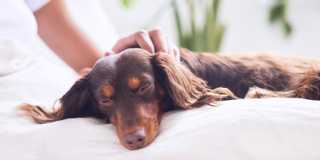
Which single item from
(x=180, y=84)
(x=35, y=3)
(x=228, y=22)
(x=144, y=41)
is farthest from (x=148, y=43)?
(x=228, y=22)

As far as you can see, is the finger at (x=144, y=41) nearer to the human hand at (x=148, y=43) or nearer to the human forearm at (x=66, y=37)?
the human hand at (x=148, y=43)

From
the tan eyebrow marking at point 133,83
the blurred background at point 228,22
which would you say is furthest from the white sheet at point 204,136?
the blurred background at point 228,22

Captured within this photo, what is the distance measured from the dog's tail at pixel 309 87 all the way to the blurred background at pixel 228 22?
47.9 inches

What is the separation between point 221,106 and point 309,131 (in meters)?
0.19

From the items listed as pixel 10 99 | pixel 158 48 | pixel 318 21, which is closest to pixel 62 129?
pixel 10 99

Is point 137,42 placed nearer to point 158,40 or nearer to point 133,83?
point 158,40

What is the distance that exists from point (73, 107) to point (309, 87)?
52 centimetres

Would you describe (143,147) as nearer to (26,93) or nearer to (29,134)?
(29,134)

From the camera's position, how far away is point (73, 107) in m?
1.10

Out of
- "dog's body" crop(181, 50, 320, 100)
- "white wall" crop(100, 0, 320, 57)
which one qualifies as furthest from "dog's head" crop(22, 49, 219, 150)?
"white wall" crop(100, 0, 320, 57)

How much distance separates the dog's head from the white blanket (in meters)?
0.04

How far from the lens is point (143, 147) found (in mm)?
872

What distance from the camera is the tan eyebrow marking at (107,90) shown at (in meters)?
1.06

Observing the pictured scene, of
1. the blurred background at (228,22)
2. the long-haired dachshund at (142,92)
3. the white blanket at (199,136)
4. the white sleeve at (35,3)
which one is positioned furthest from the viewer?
the blurred background at (228,22)
